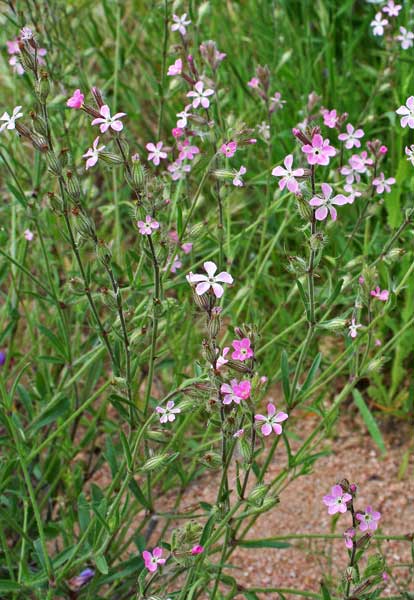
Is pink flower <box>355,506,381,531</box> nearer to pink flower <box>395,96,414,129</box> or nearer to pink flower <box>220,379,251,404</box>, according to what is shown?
pink flower <box>220,379,251,404</box>

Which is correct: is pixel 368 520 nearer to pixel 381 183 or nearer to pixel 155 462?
pixel 155 462

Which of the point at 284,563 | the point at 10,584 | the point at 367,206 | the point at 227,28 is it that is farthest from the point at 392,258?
the point at 227,28

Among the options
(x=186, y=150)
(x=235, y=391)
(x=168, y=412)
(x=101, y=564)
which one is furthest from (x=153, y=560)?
(x=186, y=150)

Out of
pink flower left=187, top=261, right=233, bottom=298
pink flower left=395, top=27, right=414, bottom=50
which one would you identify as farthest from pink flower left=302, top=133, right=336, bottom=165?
pink flower left=395, top=27, right=414, bottom=50

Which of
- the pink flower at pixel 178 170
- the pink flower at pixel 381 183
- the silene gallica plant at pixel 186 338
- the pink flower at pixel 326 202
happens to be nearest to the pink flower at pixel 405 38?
the silene gallica plant at pixel 186 338

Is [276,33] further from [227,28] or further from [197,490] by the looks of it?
[197,490]

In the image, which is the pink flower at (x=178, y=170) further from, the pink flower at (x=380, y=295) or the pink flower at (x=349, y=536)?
the pink flower at (x=349, y=536)
